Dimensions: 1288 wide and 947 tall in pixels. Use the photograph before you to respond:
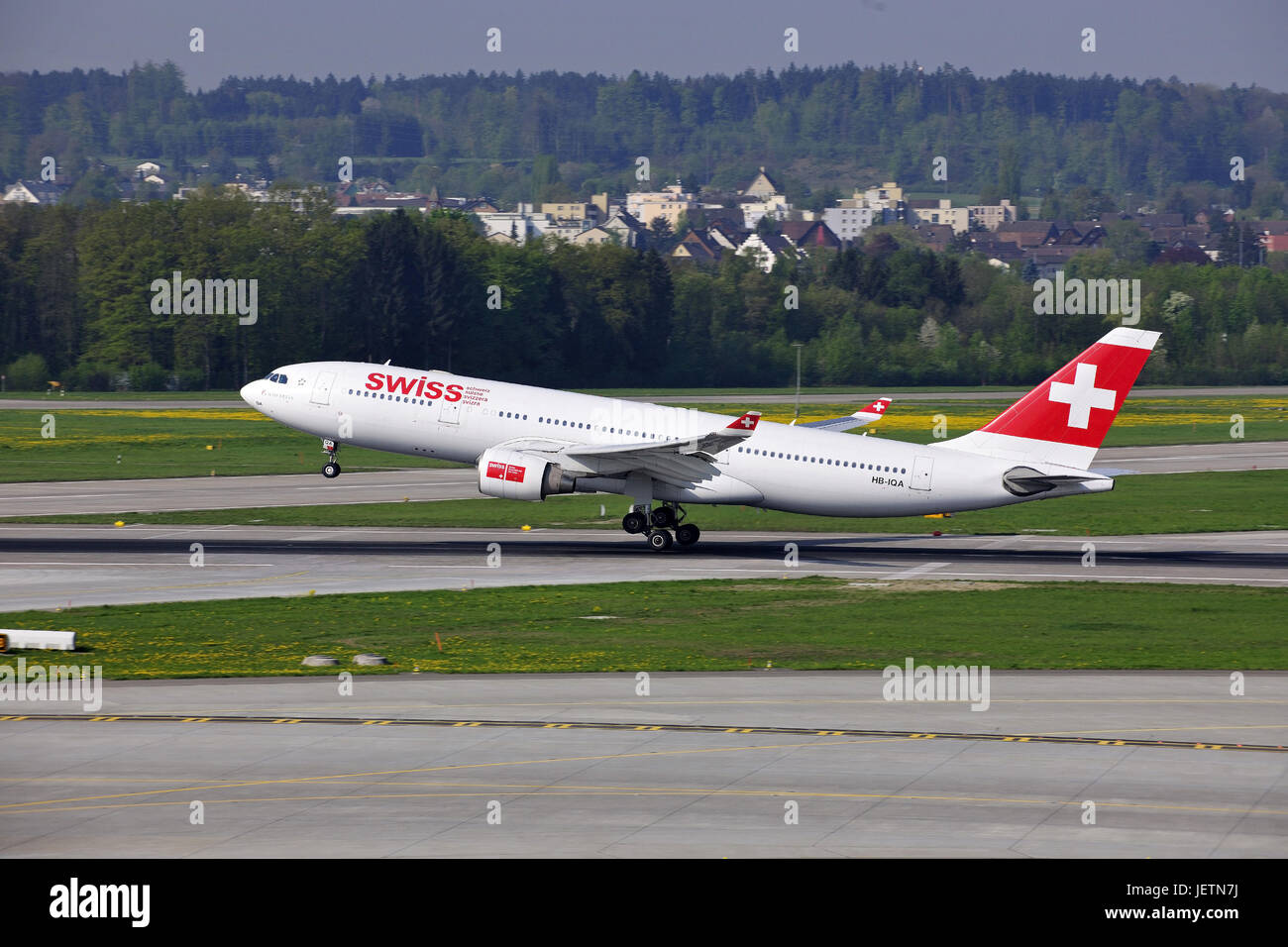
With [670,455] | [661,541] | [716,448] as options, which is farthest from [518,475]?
[716,448]

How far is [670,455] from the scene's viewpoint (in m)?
54.6

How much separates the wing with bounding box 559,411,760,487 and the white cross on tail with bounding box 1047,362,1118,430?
10734 mm

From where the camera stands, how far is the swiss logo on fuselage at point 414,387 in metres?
57.6

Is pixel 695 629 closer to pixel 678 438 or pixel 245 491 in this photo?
pixel 678 438

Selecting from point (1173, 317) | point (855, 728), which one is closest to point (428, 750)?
point (855, 728)

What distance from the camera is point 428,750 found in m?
28.8

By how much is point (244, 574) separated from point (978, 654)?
24.4 meters

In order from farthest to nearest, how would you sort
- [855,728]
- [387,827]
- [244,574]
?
[244,574]
[855,728]
[387,827]

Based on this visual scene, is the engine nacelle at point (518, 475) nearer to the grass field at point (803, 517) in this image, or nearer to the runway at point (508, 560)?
the runway at point (508, 560)

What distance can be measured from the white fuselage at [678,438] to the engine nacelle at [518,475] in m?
1.59

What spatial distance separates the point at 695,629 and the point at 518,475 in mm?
14386

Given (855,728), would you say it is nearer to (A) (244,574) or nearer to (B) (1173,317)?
(A) (244,574)

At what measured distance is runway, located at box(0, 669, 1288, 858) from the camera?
76.7ft

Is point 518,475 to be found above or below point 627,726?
above
